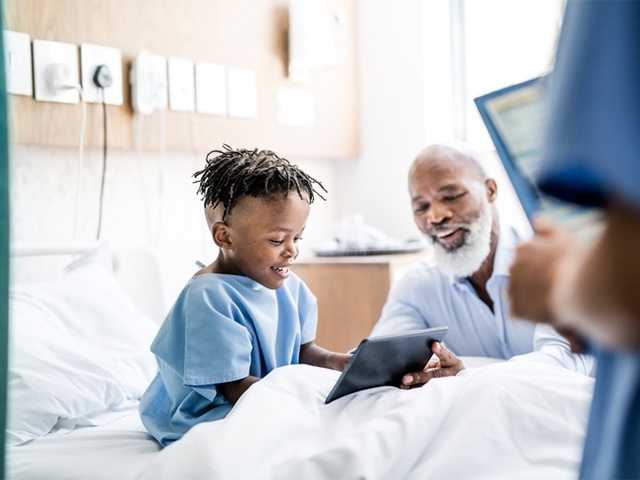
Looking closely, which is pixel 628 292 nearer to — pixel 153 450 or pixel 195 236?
pixel 153 450

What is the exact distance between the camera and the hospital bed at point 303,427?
113 cm

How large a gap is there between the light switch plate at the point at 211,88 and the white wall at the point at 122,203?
0.66 ft

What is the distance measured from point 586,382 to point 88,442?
3.19 feet

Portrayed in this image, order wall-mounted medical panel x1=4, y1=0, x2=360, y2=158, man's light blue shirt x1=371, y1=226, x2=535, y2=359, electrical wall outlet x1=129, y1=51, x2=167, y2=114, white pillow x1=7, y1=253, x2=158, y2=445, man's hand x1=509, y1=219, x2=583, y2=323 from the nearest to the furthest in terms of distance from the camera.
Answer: man's hand x1=509, y1=219, x2=583, y2=323, white pillow x1=7, y1=253, x2=158, y2=445, man's light blue shirt x1=371, y1=226, x2=535, y2=359, wall-mounted medical panel x1=4, y1=0, x2=360, y2=158, electrical wall outlet x1=129, y1=51, x2=167, y2=114

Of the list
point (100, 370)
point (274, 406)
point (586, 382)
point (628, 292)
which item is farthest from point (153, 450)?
point (628, 292)

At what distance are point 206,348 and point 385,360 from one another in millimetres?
348

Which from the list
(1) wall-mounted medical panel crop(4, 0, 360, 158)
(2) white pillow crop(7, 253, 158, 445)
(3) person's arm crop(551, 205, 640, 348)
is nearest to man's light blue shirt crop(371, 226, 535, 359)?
(2) white pillow crop(7, 253, 158, 445)

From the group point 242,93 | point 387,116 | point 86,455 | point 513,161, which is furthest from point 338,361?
point 387,116

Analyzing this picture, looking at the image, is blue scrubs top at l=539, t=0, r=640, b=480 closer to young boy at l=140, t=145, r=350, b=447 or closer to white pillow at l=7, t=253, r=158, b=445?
young boy at l=140, t=145, r=350, b=447

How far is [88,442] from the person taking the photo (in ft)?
5.00

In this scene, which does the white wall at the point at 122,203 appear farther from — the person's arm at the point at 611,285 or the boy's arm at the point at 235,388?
the person's arm at the point at 611,285

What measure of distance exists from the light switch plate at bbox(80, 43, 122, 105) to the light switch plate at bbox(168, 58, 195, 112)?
0.23 meters

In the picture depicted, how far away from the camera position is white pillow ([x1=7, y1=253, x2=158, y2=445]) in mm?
1722

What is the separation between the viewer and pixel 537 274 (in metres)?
0.69
